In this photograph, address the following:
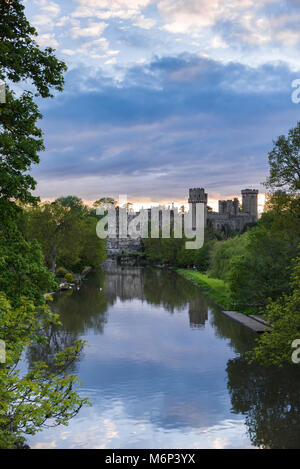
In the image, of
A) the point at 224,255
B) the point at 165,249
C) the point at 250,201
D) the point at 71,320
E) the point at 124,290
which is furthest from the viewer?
the point at 250,201

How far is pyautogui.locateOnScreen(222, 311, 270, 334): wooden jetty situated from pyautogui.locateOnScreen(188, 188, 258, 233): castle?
110 m

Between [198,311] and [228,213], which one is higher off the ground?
[228,213]

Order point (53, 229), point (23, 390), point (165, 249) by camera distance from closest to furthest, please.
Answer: point (23, 390) → point (53, 229) → point (165, 249)

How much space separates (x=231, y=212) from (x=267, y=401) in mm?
→ 173225

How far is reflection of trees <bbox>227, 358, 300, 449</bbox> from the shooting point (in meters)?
17.6

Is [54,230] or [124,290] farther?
[54,230]

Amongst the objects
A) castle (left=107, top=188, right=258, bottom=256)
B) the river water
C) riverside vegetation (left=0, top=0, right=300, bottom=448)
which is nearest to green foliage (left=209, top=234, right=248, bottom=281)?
riverside vegetation (left=0, top=0, right=300, bottom=448)

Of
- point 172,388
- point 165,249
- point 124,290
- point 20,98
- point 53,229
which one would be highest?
point 20,98

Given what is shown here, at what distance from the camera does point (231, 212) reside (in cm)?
19112

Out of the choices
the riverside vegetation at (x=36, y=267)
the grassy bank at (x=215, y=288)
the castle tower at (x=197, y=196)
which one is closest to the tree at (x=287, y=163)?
the riverside vegetation at (x=36, y=267)

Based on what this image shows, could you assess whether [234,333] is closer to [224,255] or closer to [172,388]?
[172,388]

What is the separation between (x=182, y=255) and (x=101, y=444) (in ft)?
308

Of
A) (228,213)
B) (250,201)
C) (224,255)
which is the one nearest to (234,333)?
(224,255)
